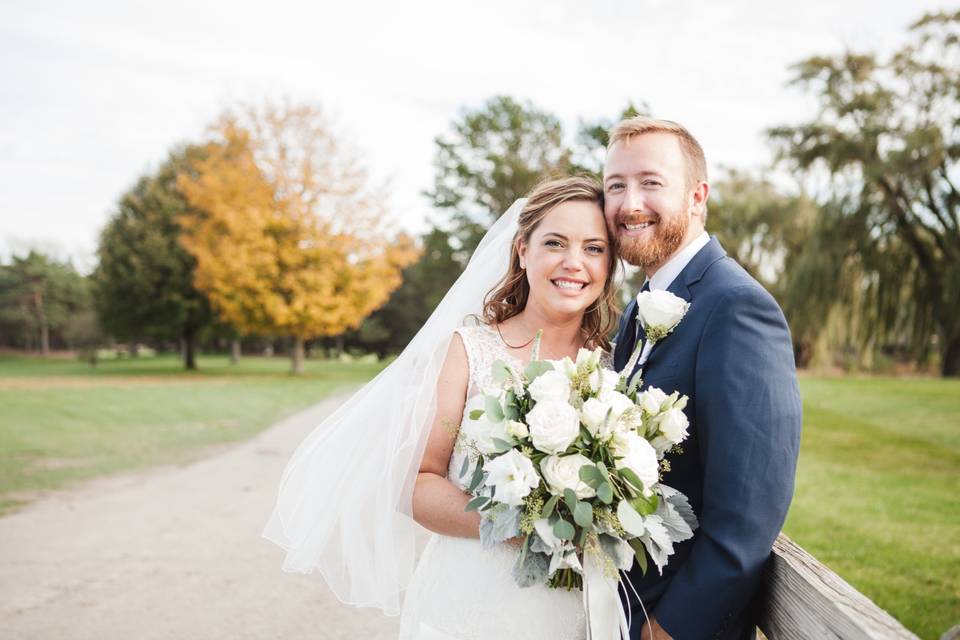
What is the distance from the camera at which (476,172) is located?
39062 millimetres

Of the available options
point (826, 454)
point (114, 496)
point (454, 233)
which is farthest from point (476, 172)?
point (114, 496)

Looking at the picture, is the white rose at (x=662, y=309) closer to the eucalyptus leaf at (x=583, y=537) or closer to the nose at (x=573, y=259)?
the nose at (x=573, y=259)

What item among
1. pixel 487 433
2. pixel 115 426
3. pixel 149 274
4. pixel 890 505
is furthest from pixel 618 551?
pixel 149 274

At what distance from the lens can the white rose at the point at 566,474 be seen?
190cm

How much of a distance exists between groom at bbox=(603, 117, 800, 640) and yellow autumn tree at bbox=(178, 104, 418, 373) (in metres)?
25.1

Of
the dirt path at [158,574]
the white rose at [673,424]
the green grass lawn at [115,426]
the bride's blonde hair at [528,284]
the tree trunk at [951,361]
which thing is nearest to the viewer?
the white rose at [673,424]

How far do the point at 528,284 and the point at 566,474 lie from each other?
1412 mm

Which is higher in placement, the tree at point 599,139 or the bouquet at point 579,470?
the tree at point 599,139

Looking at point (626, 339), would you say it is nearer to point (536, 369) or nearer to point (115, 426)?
point (536, 369)

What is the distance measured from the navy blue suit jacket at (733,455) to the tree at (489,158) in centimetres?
3471

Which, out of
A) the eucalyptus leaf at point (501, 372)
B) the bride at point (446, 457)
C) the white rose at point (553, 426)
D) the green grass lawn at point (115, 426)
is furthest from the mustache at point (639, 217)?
the green grass lawn at point (115, 426)

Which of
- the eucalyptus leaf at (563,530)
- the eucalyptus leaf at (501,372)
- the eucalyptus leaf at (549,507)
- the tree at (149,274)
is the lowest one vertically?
the eucalyptus leaf at (563,530)

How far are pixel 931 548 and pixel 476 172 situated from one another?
34224 millimetres

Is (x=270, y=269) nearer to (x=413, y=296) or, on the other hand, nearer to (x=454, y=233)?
(x=454, y=233)
